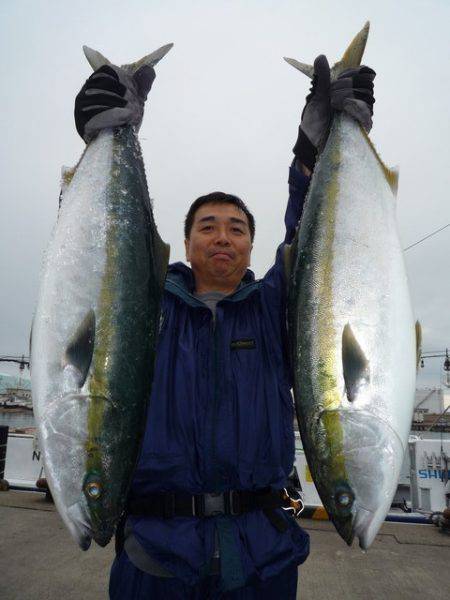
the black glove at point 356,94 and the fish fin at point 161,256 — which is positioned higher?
the black glove at point 356,94

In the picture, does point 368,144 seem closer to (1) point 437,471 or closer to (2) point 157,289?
(2) point 157,289

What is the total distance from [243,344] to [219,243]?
62 cm

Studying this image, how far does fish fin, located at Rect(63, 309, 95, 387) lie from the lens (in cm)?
170

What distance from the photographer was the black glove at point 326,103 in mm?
2240

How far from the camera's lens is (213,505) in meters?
1.81

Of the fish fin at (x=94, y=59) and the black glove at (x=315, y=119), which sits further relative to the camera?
the fish fin at (x=94, y=59)

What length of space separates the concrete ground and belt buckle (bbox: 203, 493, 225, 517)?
2.20 metres

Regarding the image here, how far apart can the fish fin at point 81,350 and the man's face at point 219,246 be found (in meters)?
0.82

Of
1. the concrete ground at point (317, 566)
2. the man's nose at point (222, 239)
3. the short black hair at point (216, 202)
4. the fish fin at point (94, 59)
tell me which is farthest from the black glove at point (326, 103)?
the concrete ground at point (317, 566)

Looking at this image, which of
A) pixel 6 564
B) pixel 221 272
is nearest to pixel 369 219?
pixel 221 272

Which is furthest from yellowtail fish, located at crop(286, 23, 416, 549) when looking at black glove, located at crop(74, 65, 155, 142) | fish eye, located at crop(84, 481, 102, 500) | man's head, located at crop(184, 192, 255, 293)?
black glove, located at crop(74, 65, 155, 142)

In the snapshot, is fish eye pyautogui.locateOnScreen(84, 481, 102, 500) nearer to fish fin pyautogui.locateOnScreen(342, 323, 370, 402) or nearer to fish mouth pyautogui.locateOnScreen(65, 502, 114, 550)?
fish mouth pyautogui.locateOnScreen(65, 502, 114, 550)

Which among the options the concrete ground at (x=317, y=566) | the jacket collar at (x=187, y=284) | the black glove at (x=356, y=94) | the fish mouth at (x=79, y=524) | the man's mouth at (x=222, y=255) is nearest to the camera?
the fish mouth at (x=79, y=524)

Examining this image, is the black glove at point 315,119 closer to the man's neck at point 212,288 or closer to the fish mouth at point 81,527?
the man's neck at point 212,288
